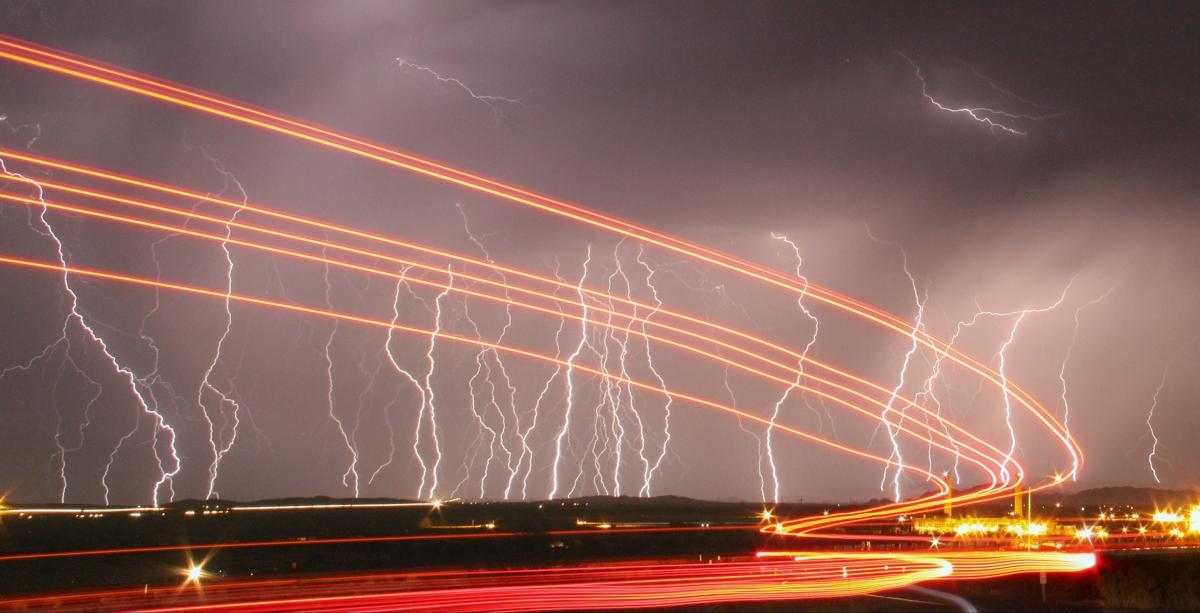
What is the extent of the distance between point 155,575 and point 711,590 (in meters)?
17.4

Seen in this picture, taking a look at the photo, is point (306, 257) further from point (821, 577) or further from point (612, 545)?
point (612, 545)

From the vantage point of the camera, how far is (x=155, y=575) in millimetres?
31516

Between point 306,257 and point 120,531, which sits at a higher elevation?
point 306,257

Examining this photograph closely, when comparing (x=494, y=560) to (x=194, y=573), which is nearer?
(x=194, y=573)

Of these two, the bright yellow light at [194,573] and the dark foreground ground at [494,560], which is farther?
the bright yellow light at [194,573]

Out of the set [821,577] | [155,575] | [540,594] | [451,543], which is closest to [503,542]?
[451,543]

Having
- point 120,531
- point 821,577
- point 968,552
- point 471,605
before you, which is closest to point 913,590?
point 821,577

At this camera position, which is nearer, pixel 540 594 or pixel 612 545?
pixel 540 594

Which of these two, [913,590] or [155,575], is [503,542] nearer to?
[155,575]

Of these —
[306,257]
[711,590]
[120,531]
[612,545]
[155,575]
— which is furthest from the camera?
[120,531]

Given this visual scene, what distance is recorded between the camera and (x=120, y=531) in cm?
6544

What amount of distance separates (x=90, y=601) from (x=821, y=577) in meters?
16.7

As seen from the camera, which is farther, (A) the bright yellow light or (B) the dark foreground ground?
(A) the bright yellow light

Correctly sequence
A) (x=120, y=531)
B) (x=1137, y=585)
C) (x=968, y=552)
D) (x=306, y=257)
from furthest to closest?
(x=120, y=531)
(x=968, y=552)
(x=306, y=257)
(x=1137, y=585)
